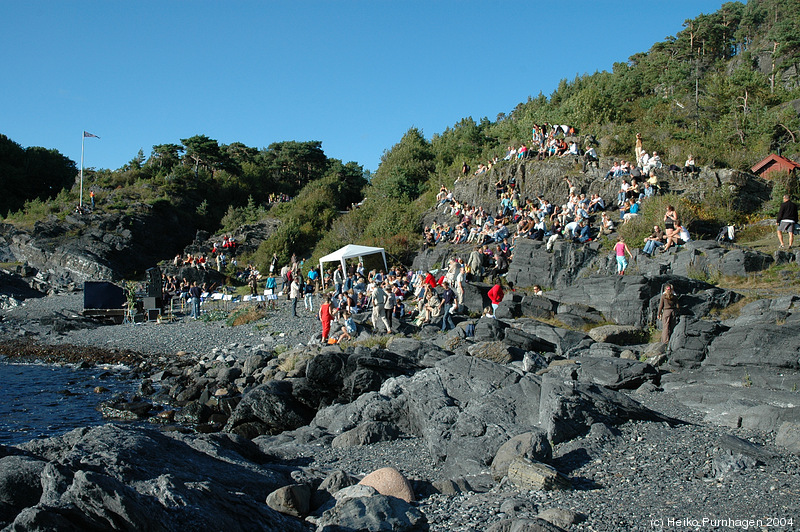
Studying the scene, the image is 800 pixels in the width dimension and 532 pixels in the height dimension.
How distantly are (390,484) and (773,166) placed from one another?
25484 millimetres

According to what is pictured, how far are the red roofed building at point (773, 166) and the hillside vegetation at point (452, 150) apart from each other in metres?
0.63

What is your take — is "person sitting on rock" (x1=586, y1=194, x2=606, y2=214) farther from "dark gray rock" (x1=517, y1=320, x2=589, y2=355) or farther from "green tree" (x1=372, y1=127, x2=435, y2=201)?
"green tree" (x1=372, y1=127, x2=435, y2=201)

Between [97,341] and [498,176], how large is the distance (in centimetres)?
2090

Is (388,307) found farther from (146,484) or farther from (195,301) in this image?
(195,301)

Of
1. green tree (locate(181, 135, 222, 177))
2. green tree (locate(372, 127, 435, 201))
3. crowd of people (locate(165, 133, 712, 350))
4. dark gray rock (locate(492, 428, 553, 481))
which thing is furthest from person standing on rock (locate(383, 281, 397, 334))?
green tree (locate(181, 135, 222, 177))

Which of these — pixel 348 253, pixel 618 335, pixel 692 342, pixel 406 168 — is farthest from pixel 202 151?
pixel 692 342

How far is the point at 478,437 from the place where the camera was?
884 cm

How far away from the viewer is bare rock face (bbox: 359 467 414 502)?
701 centimetres

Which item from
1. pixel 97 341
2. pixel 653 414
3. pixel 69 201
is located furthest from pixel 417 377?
pixel 69 201

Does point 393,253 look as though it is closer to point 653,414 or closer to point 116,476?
point 653,414

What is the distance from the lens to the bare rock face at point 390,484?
23.0 feet

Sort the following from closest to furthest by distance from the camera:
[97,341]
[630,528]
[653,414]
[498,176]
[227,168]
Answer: [630,528] < [653,414] < [97,341] < [498,176] < [227,168]

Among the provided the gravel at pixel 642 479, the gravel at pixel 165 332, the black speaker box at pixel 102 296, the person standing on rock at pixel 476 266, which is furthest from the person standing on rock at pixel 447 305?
the black speaker box at pixel 102 296

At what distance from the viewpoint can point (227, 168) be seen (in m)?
61.2
